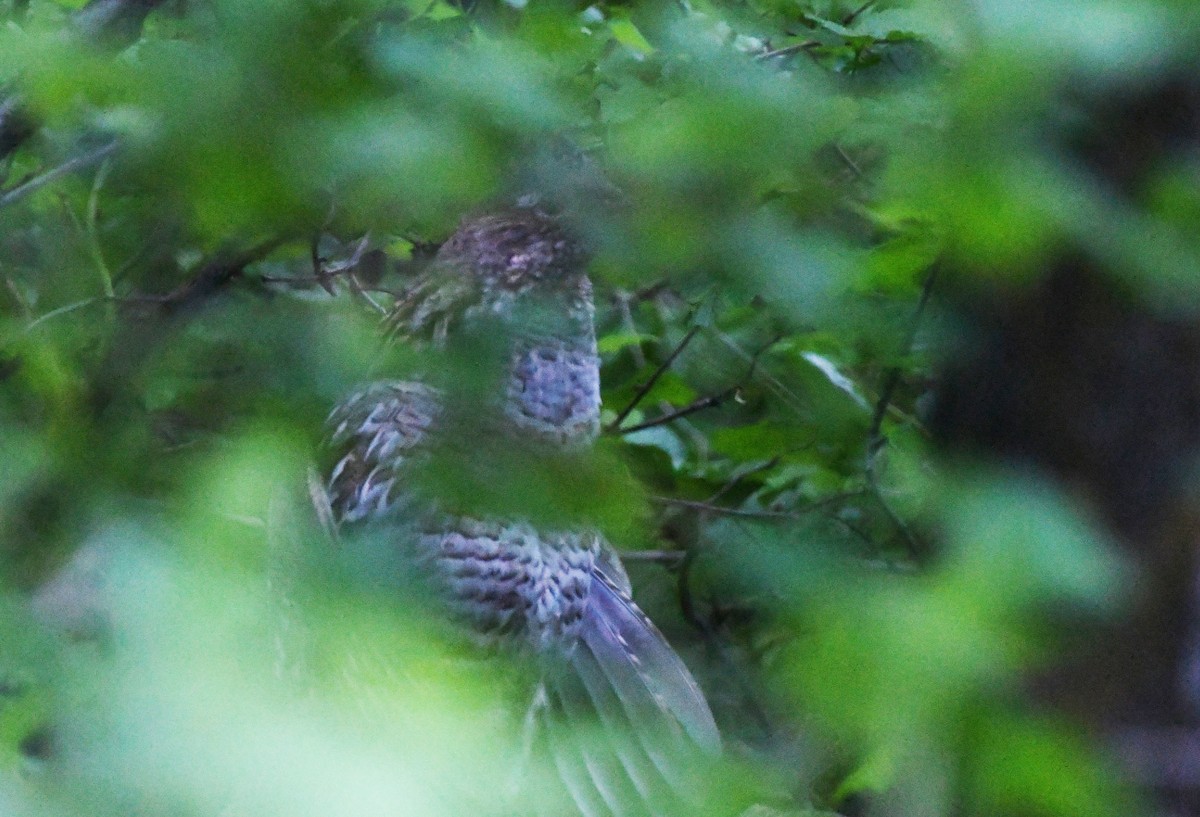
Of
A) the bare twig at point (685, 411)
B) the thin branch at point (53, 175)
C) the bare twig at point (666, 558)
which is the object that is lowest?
the bare twig at point (666, 558)

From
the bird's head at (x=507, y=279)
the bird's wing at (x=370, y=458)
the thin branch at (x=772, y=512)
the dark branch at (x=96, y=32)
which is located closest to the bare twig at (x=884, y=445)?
the thin branch at (x=772, y=512)

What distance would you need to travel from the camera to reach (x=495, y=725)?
532mm

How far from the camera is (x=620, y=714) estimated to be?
4.95 feet

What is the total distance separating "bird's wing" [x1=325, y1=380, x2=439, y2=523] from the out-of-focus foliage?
115 millimetres

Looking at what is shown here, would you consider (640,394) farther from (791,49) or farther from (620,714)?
Result: (791,49)

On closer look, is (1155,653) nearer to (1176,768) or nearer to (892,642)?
(1176,768)

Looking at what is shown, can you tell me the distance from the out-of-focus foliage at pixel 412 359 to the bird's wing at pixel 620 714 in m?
0.21

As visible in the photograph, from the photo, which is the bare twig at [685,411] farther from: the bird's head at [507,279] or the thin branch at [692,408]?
the bird's head at [507,279]

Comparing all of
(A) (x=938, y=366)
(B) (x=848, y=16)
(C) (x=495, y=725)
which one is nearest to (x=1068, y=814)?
(C) (x=495, y=725)

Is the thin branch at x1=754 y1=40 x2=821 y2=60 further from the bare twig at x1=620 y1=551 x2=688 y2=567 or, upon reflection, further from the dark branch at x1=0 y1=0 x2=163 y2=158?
the bare twig at x1=620 y1=551 x2=688 y2=567

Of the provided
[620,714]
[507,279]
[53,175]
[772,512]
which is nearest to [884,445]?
Answer: [772,512]

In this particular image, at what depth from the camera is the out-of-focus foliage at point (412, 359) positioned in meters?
0.45

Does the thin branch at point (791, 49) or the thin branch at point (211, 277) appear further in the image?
the thin branch at point (211, 277)

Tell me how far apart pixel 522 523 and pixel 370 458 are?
28 centimetres
